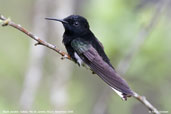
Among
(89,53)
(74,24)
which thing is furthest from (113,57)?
(89,53)

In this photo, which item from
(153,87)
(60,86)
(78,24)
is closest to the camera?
(78,24)

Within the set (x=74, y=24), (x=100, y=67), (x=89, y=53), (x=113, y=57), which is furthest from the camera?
(x=113, y=57)

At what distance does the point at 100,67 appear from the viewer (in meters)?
4.21

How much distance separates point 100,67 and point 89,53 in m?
0.32

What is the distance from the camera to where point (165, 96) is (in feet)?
18.2

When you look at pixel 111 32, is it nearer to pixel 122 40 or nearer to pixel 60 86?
pixel 122 40

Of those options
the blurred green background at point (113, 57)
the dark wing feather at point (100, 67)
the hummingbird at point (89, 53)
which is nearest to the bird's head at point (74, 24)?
the hummingbird at point (89, 53)

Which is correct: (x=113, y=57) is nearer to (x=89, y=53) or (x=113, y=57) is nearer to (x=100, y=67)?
(x=89, y=53)

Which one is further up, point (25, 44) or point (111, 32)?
point (111, 32)

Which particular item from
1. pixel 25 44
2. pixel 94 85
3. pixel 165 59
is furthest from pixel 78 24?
pixel 25 44

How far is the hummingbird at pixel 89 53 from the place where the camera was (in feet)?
12.3

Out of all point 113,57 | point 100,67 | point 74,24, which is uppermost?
point 74,24

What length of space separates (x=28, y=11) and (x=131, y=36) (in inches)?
127

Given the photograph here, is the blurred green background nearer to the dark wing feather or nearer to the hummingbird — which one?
the hummingbird
